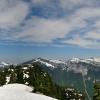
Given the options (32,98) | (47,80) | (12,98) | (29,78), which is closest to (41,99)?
(32,98)

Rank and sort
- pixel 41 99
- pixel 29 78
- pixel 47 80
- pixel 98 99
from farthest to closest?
1. pixel 47 80
2. pixel 29 78
3. pixel 98 99
4. pixel 41 99

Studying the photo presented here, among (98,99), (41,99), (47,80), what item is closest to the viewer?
(41,99)

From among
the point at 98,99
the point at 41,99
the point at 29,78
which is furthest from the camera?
the point at 29,78

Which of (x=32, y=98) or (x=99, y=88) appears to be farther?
(x=99, y=88)

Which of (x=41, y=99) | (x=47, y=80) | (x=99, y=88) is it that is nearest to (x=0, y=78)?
(x=47, y=80)

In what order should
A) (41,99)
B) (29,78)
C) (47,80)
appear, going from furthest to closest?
1. (47,80)
2. (29,78)
3. (41,99)

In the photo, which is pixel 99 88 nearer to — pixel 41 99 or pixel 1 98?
pixel 41 99

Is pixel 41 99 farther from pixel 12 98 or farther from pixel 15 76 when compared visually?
pixel 15 76

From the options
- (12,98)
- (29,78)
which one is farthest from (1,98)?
(29,78)

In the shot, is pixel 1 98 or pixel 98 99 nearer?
pixel 1 98

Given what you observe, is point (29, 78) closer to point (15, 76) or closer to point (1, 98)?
point (15, 76)
